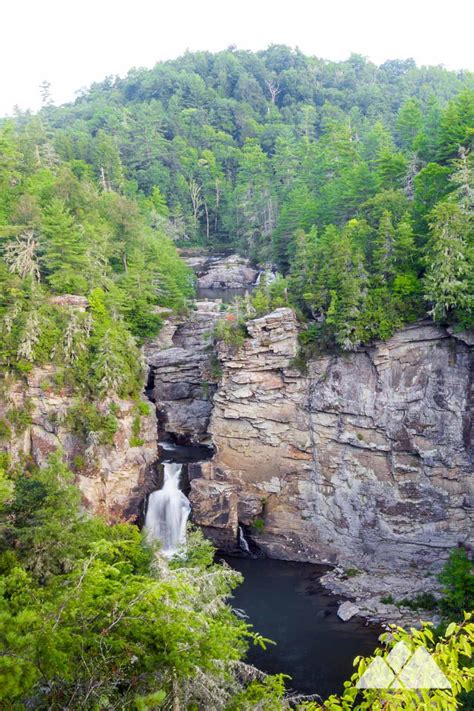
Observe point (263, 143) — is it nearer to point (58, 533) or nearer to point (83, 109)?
point (83, 109)

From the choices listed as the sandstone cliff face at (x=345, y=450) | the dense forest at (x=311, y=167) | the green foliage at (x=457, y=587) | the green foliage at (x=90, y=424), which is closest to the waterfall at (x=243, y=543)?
the sandstone cliff face at (x=345, y=450)

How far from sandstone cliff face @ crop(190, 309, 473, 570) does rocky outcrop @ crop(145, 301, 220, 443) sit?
11.3 ft

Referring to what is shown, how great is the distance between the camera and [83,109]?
310ft

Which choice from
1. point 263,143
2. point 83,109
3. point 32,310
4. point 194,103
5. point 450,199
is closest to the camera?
point 450,199

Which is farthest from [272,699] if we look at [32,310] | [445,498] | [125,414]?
[32,310]

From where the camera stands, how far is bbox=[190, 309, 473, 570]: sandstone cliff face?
25.6 meters

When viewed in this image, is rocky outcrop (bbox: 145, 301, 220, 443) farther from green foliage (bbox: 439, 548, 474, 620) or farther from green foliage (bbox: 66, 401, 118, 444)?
green foliage (bbox: 439, 548, 474, 620)

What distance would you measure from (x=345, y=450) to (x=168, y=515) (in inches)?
385

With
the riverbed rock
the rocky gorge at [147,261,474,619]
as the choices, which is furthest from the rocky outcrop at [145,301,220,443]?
the riverbed rock

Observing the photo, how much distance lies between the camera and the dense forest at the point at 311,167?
26438mm

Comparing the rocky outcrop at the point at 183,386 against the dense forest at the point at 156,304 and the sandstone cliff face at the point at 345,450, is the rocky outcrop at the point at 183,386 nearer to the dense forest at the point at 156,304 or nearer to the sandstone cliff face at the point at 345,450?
the dense forest at the point at 156,304

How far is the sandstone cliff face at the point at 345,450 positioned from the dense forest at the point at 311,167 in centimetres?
204

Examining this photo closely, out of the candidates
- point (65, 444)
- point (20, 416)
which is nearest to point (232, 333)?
point (65, 444)

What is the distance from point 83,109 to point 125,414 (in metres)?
82.2
